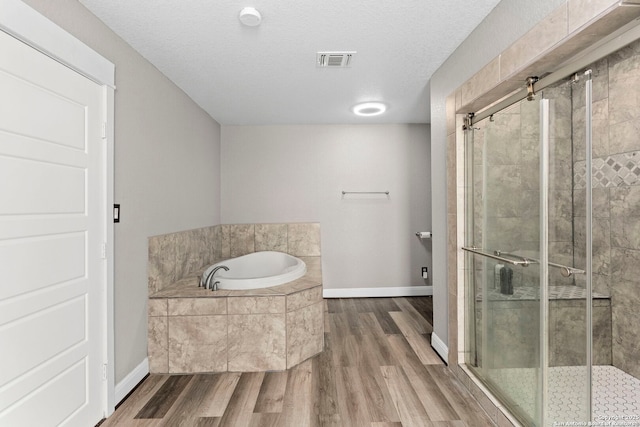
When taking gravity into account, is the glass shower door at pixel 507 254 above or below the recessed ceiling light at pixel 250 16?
below

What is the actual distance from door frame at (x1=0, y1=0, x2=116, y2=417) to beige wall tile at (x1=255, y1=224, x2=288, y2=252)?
2.44m

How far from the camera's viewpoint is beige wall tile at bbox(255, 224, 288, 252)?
4391 mm

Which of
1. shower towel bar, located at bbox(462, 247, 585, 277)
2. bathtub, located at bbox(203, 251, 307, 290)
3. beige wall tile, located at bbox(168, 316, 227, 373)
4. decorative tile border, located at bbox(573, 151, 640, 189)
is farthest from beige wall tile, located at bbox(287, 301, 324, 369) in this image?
decorative tile border, located at bbox(573, 151, 640, 189)

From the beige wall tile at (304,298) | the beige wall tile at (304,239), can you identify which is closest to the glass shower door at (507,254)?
the beige wall tile at (304,298)

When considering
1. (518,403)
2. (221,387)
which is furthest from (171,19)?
(518,403)

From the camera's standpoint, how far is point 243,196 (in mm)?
4445

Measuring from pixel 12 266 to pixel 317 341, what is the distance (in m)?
2.00

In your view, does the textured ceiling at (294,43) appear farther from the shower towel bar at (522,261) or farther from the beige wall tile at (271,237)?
the beige wall tile at (271,237)

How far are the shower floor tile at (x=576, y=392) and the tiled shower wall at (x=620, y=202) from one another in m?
0.20

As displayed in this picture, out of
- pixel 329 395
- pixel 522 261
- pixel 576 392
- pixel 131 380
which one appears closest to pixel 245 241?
pixel 131 380

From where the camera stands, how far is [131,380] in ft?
7.23

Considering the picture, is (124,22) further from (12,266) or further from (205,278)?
(205,278)

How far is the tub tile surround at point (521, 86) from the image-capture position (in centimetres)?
124

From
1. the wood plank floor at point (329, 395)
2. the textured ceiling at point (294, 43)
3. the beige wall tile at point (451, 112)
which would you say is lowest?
the wood plank floor at point (329, 395)
